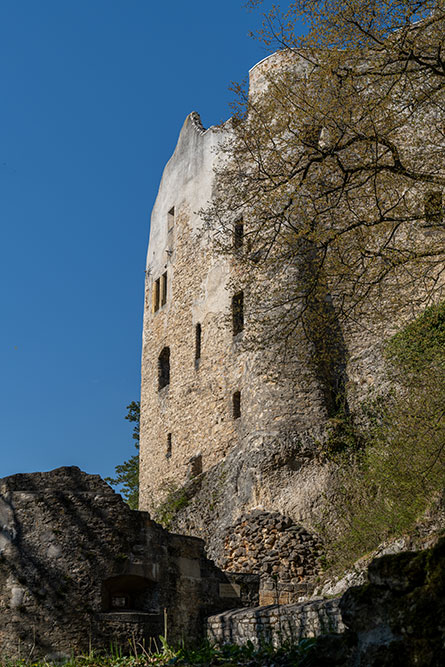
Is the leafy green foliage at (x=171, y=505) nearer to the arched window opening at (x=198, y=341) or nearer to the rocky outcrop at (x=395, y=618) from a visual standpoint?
the arched window opening at (x=198, y=341)

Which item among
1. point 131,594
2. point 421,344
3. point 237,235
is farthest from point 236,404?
point 131,594

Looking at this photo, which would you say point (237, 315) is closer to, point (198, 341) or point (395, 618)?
point (198, 341)

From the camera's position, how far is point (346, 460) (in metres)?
15.7

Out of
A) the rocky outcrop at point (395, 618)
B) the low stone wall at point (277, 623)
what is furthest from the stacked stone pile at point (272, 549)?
the rocky outcrop at point (395, 618)

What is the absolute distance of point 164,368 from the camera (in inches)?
989

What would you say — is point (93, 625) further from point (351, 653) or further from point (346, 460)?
point (346, 460)

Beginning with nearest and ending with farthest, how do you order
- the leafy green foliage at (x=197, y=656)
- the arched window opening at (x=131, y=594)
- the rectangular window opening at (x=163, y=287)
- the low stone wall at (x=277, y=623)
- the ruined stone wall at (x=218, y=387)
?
the leafy green foliage at (x=197, y=656) → the low stone wall at (x=277, y=623) → the arched window opening at (x=131, y=594) → the ruined stone wall at (x=218, y=387) → the rectangular window opening at (x=163, y=287)

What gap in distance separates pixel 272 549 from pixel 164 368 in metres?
11.2

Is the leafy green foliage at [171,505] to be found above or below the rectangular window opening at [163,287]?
below

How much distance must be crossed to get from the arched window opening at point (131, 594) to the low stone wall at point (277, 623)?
898 mm

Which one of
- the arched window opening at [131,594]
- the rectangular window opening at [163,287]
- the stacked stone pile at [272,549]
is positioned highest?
the rectangular window opening at [163,287]

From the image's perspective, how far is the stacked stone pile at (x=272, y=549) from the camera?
1445cm

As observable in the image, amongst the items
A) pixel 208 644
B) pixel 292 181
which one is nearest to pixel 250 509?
pixel 208 644

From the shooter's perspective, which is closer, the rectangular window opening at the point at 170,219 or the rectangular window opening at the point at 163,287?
the rectangular window opening at the point at 163,287
